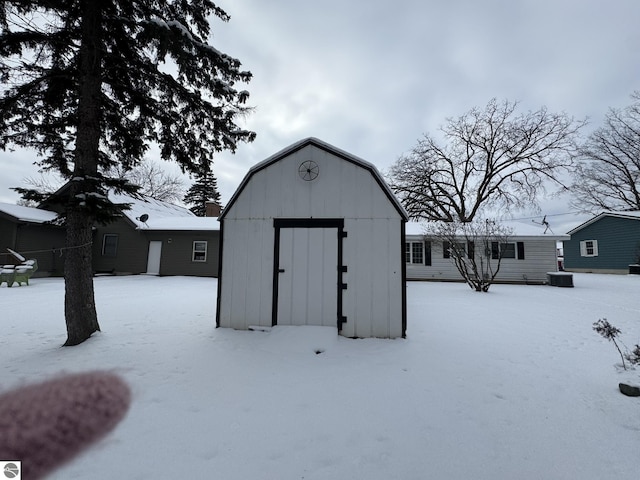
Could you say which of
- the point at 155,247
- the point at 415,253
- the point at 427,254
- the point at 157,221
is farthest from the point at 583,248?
the point at 157,221

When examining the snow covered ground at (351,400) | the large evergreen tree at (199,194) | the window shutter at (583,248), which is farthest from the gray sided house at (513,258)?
the large evergreen tree at (199,194)

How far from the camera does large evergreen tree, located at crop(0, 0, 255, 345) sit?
14.5 feet

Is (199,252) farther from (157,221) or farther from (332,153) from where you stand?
(332,153)

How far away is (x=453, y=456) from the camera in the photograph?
82.0 inches

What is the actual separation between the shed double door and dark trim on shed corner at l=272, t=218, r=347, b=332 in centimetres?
4

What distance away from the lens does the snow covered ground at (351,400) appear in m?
1.99

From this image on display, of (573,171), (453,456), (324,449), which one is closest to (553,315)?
(453,456)

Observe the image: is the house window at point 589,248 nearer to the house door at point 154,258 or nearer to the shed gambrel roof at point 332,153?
the shed gambrel roof at point 332,153

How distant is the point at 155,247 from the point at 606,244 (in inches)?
1271

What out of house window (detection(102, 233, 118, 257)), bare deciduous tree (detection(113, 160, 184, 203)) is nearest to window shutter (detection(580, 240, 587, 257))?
house window (detection(102, 233, 118, 257))

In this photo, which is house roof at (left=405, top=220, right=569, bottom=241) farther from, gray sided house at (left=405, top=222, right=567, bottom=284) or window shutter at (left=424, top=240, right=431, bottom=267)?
window shutter at (left=424, top=240, right=431, bottom=267)

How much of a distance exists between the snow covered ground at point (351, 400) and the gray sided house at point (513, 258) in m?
9.86

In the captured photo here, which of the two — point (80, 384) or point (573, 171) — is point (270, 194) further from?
point (573, 171)

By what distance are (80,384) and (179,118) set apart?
494cm
